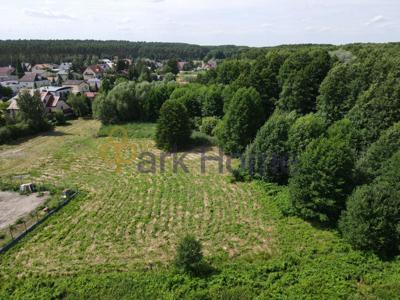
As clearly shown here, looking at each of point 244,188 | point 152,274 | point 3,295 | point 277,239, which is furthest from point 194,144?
point 3,295

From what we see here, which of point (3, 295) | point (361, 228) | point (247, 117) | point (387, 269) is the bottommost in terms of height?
point (3, 295)

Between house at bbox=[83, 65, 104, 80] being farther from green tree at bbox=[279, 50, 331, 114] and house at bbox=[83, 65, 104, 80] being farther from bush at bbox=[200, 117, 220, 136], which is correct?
green tree at bbox=[279, 50, 331, 114]

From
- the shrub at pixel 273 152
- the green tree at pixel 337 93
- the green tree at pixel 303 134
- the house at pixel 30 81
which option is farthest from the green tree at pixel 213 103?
the house at pixel 30 81

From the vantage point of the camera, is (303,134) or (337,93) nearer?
(303,134)

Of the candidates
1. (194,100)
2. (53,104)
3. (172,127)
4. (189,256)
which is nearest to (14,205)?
(189,256)

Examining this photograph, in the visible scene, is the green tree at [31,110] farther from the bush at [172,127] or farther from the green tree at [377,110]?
the green tree at [377,110]

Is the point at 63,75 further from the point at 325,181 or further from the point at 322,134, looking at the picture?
the point at 325,181

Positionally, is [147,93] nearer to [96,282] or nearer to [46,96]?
[46,96]

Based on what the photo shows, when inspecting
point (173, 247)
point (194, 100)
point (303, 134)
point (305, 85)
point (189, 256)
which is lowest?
point (173, 247)
